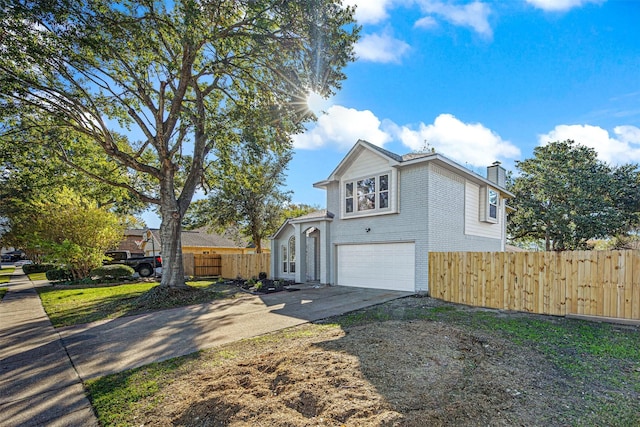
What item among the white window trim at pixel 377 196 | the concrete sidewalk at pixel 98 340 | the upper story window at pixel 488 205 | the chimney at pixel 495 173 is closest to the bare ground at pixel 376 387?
the concrete sidewalk at pixel 98 340

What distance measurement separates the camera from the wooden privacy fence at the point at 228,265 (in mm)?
18891

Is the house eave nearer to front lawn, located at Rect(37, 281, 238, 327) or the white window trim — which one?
the white window trim

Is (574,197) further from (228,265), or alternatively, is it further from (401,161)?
(228,265)

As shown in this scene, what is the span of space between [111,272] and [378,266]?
15059 mm

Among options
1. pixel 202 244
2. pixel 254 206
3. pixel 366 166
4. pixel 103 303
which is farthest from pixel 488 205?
pixel 202 244

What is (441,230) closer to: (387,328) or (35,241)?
(387,328)

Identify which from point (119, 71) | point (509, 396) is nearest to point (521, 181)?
point (509, 396)

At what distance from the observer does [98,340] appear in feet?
21.2

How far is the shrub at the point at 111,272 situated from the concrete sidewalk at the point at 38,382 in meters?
10.2

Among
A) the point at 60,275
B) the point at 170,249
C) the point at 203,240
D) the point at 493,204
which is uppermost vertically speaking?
the point at 493,204

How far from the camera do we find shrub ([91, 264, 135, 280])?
17188 millimetres

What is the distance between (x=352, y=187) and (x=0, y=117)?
12972mm

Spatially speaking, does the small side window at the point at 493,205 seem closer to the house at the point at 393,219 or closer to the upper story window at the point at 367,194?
the house at the point at 393,219

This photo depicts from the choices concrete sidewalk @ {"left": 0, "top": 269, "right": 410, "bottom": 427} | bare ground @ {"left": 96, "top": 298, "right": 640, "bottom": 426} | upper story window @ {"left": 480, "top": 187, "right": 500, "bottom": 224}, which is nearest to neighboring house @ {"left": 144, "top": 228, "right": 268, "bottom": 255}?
concrete sidewalk @ {"left": 0, "top": 269, "right": 410, "bottom": 427}
